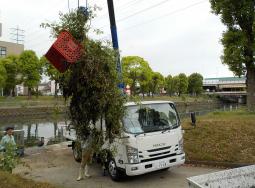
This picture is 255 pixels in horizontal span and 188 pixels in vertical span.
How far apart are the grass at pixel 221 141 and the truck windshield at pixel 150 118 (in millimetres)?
2609

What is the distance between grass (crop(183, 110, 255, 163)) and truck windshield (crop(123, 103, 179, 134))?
2.61m

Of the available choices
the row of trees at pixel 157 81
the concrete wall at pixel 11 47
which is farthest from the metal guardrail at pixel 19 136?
the concrete wall at pixel 11 47

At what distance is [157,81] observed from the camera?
79.4 meters

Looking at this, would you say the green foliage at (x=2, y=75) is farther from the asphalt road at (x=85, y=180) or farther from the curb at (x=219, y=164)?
the curb at (x=219, y=164)

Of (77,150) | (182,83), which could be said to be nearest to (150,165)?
(77,150)

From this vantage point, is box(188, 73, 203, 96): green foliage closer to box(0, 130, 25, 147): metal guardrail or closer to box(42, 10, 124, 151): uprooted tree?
box(0, 130, 25, 147): metal guardrail

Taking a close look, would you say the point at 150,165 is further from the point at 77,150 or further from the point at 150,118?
the point at 77,150

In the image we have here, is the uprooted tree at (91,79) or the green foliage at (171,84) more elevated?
the green foliage at (171,84)

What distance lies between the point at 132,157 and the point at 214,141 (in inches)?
191

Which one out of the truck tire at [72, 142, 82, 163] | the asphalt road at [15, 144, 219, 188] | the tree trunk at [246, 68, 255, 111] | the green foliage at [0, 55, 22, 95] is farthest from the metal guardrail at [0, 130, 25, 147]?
the green foliage at [0, 55, 22, 95]

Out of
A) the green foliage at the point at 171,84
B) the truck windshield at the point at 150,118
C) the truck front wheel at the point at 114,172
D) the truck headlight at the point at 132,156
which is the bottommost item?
the truck front wheel at the point at 114,172

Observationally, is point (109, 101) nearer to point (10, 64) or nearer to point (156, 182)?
point (156, 182)

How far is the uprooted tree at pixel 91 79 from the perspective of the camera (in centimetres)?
691

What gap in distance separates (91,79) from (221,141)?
6933 mm
